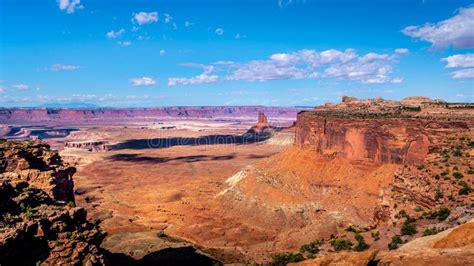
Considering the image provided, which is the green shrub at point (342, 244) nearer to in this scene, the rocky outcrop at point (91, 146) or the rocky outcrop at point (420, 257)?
the rocky outcrop at point (420, 257)

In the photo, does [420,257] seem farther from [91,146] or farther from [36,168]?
[91,146]

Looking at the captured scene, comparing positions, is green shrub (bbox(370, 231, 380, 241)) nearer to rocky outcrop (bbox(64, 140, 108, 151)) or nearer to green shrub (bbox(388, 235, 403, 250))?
green shrub (bbox(388, 235, 403, 250))

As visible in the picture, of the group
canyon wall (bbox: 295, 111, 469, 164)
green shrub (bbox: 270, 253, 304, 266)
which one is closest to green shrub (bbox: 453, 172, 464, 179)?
canyon wall (bbox: 295, 111, 469, 164)

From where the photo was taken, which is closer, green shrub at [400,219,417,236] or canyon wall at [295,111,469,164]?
green shrub at [400,219,417,236]

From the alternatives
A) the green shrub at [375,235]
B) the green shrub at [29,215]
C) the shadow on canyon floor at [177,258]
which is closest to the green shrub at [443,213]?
the green shrub at [375,235]

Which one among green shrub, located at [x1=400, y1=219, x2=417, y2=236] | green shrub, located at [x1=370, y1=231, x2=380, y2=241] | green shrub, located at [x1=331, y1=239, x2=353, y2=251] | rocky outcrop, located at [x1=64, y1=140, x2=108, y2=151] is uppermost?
green shrub, located at [x1=400, y1=219, x2=417, y2=236]

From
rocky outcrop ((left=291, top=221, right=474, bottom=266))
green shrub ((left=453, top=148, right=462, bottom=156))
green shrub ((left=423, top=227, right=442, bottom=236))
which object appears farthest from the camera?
green shrub ((left=453, top=148, right=462, bottom=156))
